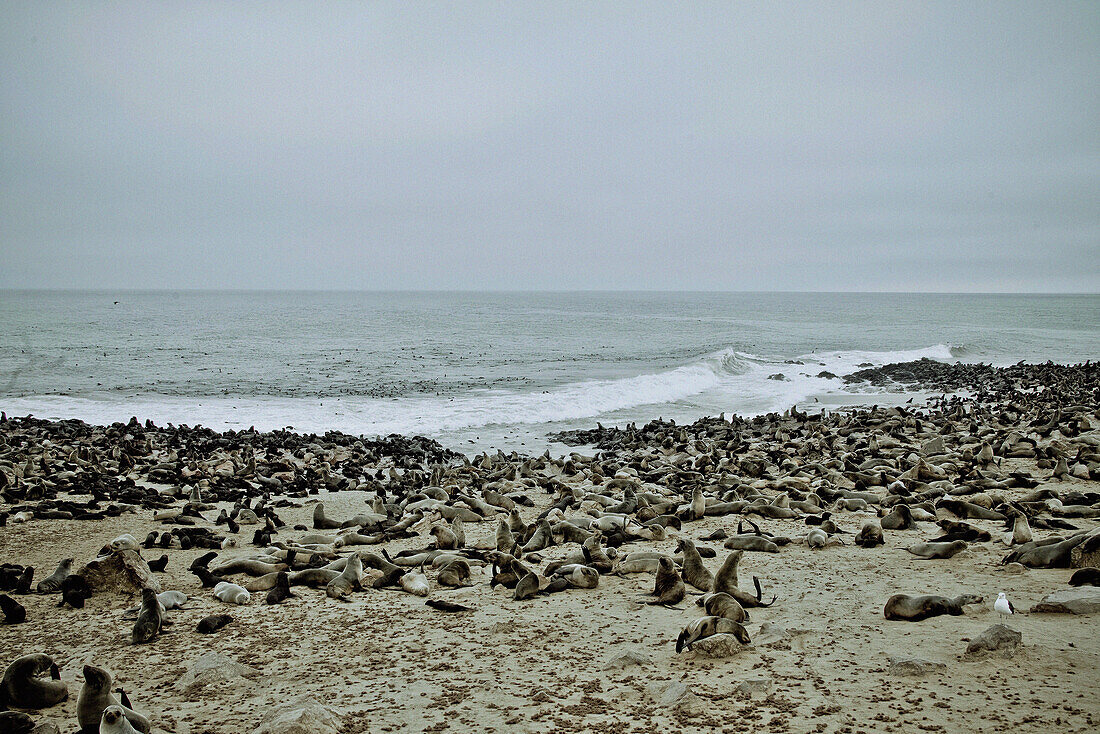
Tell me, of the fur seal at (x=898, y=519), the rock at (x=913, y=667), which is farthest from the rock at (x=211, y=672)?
the fur seal at (x=898, y=519)

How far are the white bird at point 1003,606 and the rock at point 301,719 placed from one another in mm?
5176

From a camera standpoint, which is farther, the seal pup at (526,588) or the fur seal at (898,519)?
the fur seal at (898,519)

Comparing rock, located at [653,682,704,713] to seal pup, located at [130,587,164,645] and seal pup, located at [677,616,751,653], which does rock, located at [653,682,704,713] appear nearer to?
seal pup, located at [677,616,751,653]

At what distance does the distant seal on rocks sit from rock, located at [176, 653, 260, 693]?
525 centimetres

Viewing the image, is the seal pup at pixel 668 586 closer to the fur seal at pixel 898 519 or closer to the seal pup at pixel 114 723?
the fur seal at pixel 898 519

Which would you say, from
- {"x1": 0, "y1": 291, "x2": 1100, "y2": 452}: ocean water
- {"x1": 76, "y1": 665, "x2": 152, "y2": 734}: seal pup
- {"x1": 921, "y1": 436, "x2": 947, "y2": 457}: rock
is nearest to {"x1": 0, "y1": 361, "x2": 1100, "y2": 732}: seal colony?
{"x1": 76, "y1": 665, "x2": 152, "y2": 734}: seal pup

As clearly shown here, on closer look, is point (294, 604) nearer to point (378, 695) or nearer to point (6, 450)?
point (378, 695)

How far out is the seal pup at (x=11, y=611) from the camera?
6294 millimetres

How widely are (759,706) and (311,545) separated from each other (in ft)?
21.9

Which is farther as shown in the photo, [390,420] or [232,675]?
[390,420]

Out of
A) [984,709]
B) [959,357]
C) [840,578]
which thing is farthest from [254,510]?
[959,357]

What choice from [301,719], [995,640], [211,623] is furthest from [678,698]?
[211,623]

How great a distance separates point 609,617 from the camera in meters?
6.43

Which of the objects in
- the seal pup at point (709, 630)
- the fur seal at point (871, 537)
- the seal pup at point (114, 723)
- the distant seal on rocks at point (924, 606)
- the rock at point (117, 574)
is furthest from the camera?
the fur seal at point (871, 537)
